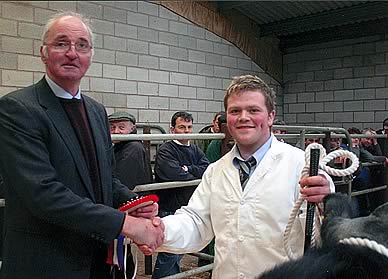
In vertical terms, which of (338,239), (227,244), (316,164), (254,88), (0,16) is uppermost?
(0,16)

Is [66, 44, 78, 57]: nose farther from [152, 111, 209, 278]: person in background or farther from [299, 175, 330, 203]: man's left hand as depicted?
[152, 111, 209, 278]: person in background

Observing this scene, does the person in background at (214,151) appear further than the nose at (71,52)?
Yes

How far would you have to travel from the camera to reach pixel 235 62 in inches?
316

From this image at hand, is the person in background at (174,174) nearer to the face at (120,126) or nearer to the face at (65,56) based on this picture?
the face at (120,126)

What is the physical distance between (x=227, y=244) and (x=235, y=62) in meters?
6.83

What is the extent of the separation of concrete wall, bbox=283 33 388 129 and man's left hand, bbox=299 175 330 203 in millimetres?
7266

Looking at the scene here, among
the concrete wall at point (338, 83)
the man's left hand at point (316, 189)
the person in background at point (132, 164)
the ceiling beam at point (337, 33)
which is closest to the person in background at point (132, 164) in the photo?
the person in background at point (132, 164)

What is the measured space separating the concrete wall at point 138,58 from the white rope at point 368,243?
14.2 feet

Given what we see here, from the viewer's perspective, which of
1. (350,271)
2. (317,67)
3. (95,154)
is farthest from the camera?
(317,67)

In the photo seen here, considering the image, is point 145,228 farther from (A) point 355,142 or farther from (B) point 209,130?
(A) point 355,142

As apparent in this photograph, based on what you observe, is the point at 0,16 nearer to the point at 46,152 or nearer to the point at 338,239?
the point at 46,152

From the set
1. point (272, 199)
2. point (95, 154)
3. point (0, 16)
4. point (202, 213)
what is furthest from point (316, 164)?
point (0, 16)

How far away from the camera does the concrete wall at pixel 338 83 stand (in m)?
8.02

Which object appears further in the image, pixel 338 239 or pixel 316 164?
pixel 316 164
